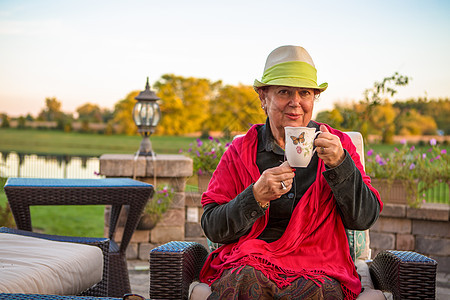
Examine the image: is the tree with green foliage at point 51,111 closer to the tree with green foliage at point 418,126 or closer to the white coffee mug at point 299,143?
the tree with green foliage at point 418,126

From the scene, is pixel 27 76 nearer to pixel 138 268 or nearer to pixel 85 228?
pixel 85 228

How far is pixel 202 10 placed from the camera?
1694 centimetres

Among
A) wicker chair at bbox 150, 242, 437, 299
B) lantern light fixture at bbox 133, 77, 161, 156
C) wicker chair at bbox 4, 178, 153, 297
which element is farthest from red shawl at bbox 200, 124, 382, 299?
lantern light fixture at bbox 133, 77, 161, 156

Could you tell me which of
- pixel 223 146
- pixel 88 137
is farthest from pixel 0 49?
pixel 223 146

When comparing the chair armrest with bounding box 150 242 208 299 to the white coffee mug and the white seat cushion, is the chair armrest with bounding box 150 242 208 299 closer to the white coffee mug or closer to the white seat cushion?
the white seat cushion

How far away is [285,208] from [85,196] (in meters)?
1.46

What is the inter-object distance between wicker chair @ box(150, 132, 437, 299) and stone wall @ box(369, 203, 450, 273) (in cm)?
275

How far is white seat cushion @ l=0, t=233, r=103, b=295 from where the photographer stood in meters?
1.84

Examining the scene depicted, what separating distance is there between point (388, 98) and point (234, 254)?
4483 mm

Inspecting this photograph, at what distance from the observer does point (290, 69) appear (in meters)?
2.04

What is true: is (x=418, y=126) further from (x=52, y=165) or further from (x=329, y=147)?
(x=52, y=165)

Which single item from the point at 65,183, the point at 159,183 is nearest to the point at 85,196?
the point at 65,183

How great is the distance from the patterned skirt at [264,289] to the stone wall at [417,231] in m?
3.07

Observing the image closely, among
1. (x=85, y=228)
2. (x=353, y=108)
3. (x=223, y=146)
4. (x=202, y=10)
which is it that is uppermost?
(x=202, y=10)
